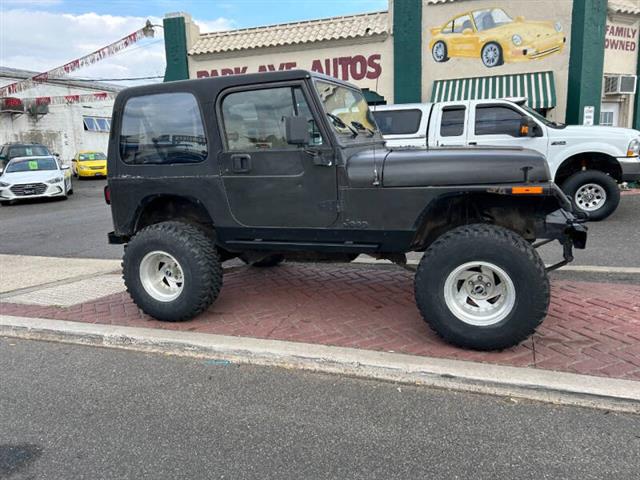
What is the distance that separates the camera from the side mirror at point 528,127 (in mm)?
8589

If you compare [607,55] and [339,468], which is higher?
[607,55]

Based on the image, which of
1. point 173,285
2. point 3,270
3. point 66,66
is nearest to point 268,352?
point 173,285

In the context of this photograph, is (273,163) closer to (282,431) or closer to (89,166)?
(282,431)

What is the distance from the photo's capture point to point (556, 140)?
28.8ft

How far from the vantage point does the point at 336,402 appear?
323 centimetres

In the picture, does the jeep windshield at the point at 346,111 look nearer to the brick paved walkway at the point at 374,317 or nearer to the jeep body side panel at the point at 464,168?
the jeep body side panel at the point at 464,168


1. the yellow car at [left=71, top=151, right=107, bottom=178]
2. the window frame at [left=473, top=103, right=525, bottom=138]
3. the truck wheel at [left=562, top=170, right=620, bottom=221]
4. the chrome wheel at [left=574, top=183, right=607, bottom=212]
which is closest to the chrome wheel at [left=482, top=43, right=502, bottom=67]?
the window frame at [left=473, top=103, right=525, bottom=138]

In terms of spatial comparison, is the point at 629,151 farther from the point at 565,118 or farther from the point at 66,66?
the point at 66,66

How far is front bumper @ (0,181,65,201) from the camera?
1597cm

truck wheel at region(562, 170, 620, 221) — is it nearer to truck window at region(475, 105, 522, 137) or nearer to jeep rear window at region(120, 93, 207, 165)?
truck window at region(475, 105, 522, 137)

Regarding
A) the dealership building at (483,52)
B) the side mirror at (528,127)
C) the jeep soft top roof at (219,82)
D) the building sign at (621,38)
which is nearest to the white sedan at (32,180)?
the dealership building at (483,52)

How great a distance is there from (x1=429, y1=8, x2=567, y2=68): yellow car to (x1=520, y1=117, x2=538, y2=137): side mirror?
5.59m

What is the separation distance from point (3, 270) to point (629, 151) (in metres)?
10.1

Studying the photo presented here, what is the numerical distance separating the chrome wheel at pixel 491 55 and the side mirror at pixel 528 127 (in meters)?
5.61
